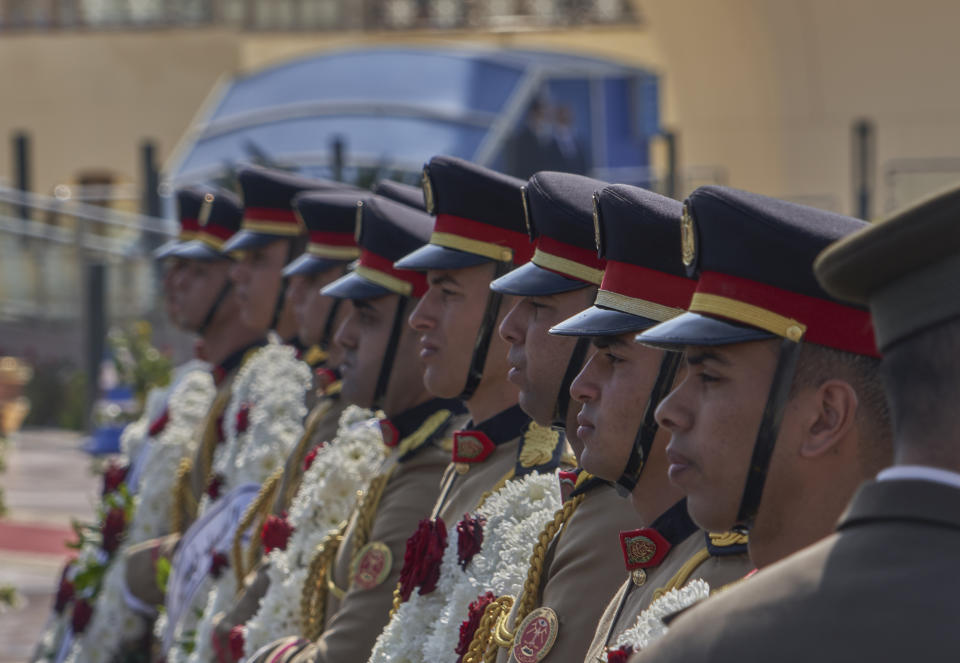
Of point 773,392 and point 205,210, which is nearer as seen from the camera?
point 773,392

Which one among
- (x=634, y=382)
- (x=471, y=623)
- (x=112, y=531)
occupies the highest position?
(x=634, y=382)

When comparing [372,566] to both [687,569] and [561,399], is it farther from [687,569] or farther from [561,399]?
[687,569]

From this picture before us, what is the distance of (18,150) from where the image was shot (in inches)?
739

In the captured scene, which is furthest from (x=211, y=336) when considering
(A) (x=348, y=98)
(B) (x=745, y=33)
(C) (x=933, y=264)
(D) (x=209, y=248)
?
(B) (x=745, y=33)

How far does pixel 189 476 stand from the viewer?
19.0 ft

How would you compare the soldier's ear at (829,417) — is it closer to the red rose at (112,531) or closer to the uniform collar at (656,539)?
the uniform collar at (656,539)

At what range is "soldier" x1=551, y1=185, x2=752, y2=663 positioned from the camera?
95.5 inches

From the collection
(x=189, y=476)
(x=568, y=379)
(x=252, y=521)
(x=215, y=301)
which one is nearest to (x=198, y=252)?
(x=215, y=301)

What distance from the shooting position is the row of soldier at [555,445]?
1.39 m

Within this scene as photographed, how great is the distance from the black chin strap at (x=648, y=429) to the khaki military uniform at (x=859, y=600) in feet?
3.58

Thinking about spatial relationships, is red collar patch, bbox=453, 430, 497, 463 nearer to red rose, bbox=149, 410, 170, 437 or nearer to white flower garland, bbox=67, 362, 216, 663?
white flower garland, bbox=67, 362, 216, 663

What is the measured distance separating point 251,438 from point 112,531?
39.5 inches

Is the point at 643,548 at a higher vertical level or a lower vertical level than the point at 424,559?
higher

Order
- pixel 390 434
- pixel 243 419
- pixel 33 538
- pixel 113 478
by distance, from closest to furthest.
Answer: pixel 390 434
pixel 243 419
pixel 113 478
pixel 33 538
